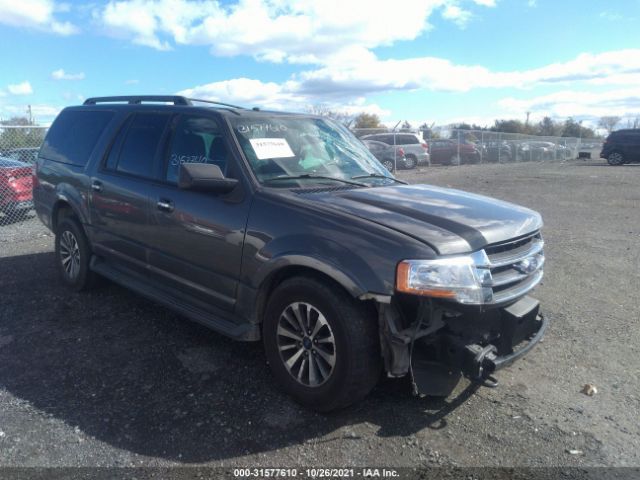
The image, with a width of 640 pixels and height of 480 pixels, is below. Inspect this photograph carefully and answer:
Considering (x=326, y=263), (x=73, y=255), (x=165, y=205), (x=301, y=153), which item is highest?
(x=301, y=153)

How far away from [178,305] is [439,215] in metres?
2.16

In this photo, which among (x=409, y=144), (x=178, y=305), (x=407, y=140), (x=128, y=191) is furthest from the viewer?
(x=407, y=140)

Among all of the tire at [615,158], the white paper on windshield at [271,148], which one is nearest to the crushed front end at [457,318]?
the white paper on windshield at [271,148]

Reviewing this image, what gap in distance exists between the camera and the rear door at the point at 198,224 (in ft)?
12.0

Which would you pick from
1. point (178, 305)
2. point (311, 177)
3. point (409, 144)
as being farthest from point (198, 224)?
point (409, 144)

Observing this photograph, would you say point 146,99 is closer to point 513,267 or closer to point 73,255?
point 73,255

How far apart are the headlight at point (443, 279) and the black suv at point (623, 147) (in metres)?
28.3

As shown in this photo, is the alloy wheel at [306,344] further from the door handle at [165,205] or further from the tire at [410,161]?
the tire at [410,161]

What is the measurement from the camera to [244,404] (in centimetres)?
340

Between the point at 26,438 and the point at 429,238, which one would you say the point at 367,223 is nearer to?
the point at 429,238

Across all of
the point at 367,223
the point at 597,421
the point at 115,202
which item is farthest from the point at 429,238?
the point at 115,202

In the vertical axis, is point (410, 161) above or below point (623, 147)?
below

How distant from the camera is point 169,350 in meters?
4.18

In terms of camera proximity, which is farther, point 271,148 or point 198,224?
point 271,148
